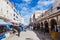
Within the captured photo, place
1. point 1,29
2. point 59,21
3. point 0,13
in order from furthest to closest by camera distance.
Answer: point 0,13 < point 59,21 < point 1,29

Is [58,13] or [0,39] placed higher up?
[58,13]

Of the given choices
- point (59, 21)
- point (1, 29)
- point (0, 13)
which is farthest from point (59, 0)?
point (1, 29)

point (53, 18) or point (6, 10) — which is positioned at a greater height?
point (6, 10)

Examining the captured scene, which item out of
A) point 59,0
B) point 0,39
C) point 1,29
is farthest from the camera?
point 59,0

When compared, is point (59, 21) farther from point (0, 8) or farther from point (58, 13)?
point (0, 8)

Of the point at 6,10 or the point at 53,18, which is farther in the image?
the point at 6,10

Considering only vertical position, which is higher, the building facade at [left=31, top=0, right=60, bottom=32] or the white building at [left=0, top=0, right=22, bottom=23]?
the white building at [left=0, top=0, right=22, bottom=23]

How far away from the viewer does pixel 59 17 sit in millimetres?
19438

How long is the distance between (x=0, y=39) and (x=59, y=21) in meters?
9.49

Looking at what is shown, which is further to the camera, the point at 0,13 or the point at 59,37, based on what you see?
the point at 0,13

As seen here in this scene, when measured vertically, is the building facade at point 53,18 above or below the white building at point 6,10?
below

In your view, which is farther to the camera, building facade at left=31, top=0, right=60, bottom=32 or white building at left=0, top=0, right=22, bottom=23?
white building at left=0, top=0, right=22, bottom=23

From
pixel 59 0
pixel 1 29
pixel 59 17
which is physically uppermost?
pixel 59 0

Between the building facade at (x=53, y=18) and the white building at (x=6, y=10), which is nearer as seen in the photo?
the building facade at (x=53, y=18)
